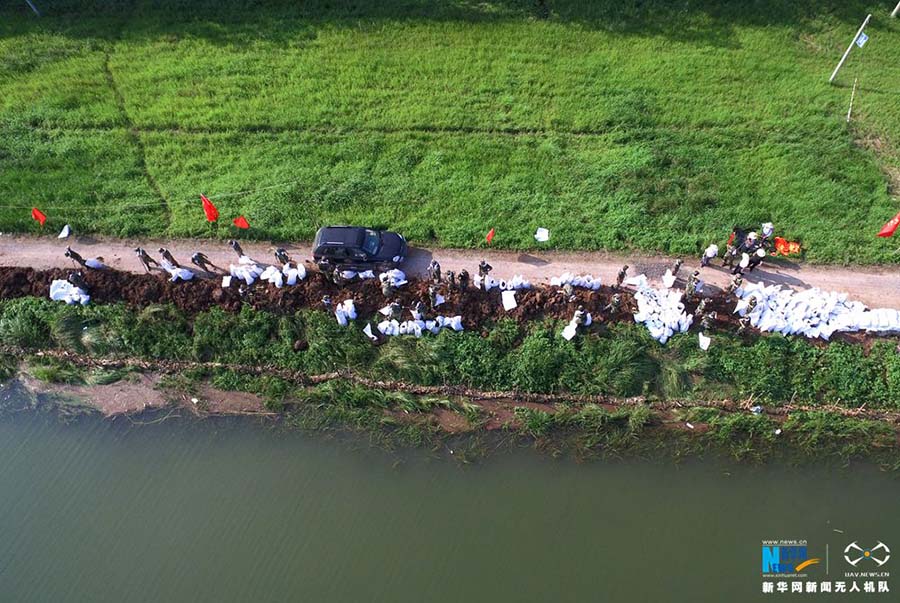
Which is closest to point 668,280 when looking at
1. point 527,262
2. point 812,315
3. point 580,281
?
point 580,281

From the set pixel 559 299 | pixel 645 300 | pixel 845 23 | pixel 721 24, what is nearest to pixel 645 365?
pixel 645 300

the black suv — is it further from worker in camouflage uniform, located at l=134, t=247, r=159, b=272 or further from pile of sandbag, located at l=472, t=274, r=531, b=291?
worker in camouflage uniform, located at l=134, t=247, r=159, b=272

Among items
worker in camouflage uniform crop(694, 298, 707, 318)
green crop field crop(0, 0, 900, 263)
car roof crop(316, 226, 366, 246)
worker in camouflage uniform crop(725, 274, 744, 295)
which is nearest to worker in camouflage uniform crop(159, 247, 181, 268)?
green crop field crop(0, 0, 900, 263)

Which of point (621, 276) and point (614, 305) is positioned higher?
point (621, 276)

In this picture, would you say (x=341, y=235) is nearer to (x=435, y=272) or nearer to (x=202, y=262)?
(x=435, y=272)

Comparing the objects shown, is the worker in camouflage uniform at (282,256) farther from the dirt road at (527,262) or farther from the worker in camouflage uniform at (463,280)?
the worker in camouflage uniform at (463,280)

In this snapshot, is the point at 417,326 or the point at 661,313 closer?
the point at 661,313
